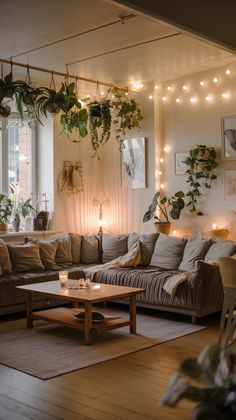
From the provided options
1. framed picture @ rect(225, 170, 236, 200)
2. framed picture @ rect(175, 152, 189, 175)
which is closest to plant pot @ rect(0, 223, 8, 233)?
framed picture @ rect(175, 152, 189, 175)

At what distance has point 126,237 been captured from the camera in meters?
7.27

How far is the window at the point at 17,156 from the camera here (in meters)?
7.51

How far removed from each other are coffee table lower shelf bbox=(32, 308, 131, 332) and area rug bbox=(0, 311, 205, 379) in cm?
13

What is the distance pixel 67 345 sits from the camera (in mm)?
4754

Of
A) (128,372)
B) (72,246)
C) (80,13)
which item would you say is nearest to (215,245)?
(72,246)

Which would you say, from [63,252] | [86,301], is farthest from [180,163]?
[86,301]

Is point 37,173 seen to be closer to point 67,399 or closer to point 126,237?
point 126,237

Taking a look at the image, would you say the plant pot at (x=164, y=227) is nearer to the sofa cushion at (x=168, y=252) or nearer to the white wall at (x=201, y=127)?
the white wall at (x=201, y=127)

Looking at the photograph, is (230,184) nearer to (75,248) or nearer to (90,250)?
(90,250)

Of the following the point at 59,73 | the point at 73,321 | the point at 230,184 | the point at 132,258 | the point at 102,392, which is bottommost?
the point at 102,392

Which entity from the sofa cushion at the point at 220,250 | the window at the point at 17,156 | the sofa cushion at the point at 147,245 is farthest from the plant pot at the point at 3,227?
the sofa cushion at the point at 220,250

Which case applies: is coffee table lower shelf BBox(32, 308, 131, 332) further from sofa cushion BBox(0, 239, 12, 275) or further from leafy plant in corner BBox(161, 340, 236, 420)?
leafy plant in corner BBox(161, 340, 236, 420)

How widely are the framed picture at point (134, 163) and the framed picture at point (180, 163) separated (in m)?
0.51

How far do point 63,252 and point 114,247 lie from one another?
2.26ft
